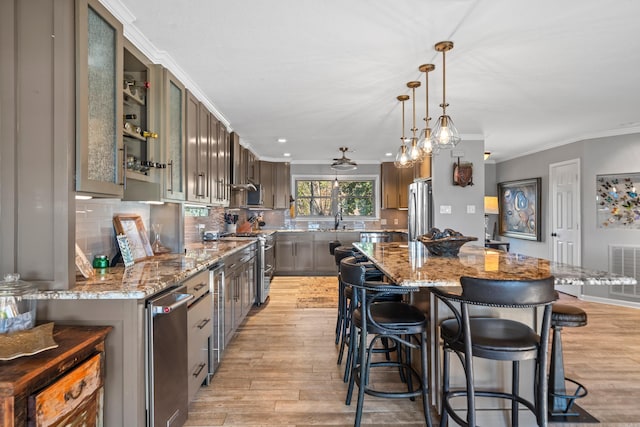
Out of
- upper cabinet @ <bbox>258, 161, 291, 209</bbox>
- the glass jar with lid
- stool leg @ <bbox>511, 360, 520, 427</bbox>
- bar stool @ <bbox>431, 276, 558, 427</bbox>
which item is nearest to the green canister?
the glass jar with lid

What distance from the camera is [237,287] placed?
3.35 metres

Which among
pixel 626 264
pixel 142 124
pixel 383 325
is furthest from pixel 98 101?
pixel 626 264

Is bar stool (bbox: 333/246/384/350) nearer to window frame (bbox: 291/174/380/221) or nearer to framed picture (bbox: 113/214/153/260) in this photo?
framed picture (bbox: 113/214/153/260)

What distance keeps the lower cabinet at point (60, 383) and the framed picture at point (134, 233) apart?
3.38 ft

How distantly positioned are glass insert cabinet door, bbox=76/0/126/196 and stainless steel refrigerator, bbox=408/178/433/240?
13.9ft

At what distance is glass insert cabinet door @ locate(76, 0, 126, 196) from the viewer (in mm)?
1627

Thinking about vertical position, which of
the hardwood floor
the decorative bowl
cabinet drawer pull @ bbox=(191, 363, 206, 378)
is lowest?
the hardwood floor

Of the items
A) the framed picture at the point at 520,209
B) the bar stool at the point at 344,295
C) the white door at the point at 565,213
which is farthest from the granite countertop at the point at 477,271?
the framed picture at the point at 520,209

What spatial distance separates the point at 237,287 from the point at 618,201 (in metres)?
5.19

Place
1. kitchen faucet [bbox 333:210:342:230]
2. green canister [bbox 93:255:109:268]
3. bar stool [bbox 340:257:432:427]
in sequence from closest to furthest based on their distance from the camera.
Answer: bar stool [bbox 340:257:432:427] → green canister [bbox 93:255:109:268] → kitchen faucet [bbox 333:210:342:230]

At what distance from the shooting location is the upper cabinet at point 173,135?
2584mm

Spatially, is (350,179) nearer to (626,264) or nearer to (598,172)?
(598,172)

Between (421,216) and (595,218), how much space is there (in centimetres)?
240

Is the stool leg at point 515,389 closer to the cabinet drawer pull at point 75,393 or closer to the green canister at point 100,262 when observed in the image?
the cabinet drawer pull at point 75,393
